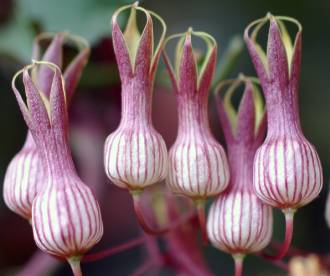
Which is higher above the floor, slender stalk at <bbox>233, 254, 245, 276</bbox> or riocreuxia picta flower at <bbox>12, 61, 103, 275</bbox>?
riocreuxia picta flower at <bbox>12, 61, 103, 275</bbox>

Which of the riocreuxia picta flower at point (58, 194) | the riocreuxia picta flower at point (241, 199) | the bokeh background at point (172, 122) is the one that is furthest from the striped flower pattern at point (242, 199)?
the bokeh background at point (172, 122)

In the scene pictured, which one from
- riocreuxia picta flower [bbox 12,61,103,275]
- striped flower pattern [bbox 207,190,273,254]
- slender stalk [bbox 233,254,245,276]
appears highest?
riocreuxia picta flower [bbox 12,61,103,275]

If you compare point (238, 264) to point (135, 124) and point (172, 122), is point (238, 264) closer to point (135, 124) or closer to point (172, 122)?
point (135, 124)

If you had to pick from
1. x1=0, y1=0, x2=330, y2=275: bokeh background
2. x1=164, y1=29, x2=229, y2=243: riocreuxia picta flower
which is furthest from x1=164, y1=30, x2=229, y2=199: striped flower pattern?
x1=0, y1=0, x2=330, y2=275: bokeh background

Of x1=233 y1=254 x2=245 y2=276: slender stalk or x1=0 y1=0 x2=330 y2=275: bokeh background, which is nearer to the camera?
x1=233 y1=254 x2=245 y2=276: slender stalk

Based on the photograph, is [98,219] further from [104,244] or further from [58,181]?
[104,244]

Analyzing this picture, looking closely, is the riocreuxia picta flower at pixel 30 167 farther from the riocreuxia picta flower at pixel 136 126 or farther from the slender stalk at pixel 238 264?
the slender stalk at pixel 238 264

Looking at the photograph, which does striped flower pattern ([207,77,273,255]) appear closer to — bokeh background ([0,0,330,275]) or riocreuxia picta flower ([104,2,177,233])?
riocreuxia picta flower ([104,2,177,233])
